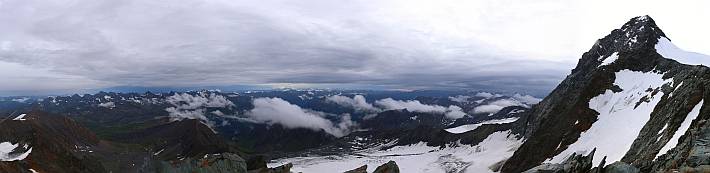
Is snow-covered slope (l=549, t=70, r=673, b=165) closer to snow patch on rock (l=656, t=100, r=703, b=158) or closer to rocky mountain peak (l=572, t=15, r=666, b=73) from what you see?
rocky mountain peak (l=572, t=15, r=666, b=73)

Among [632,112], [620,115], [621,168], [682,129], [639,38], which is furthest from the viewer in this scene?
[639,38]

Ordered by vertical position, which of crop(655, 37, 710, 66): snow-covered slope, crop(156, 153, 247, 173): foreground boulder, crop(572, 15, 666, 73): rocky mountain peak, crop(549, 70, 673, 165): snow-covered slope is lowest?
crop(156, 153, 247, 173): foreground boulder

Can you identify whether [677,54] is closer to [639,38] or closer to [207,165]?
[639,38]

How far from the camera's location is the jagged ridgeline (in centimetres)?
6369

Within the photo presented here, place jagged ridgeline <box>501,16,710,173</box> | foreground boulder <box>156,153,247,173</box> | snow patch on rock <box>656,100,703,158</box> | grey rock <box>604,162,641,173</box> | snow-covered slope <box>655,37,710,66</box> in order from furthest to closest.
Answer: snow-covered slope <box>655,37,710,66</box>, foreground boulder <box>156,153,247,173</box>, jagged ridgeline <box>501,16,710,173</box>, snow patch on rock <box>656,100,703,158</box>, grey rock <box>604,162,641,173</box>

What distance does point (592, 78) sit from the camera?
566 ft

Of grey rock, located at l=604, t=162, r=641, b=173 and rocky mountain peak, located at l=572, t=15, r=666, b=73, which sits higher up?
rocky mountain peak, located at l=572, t=15, r=666, b=73

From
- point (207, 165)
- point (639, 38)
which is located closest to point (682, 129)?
point (207, 165)

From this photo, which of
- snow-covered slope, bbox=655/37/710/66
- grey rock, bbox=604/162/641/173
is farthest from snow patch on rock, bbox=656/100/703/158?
snow-covered slope, bbox=655/37/710/66

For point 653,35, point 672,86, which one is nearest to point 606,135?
point 672,86

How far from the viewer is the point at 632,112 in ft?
427

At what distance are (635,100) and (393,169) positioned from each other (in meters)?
75.2

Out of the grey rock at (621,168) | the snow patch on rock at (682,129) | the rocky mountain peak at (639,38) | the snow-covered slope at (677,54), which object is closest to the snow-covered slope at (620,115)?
the rocky mountain peak at (639,38)

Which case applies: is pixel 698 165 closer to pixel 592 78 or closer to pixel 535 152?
pixel 535 152
